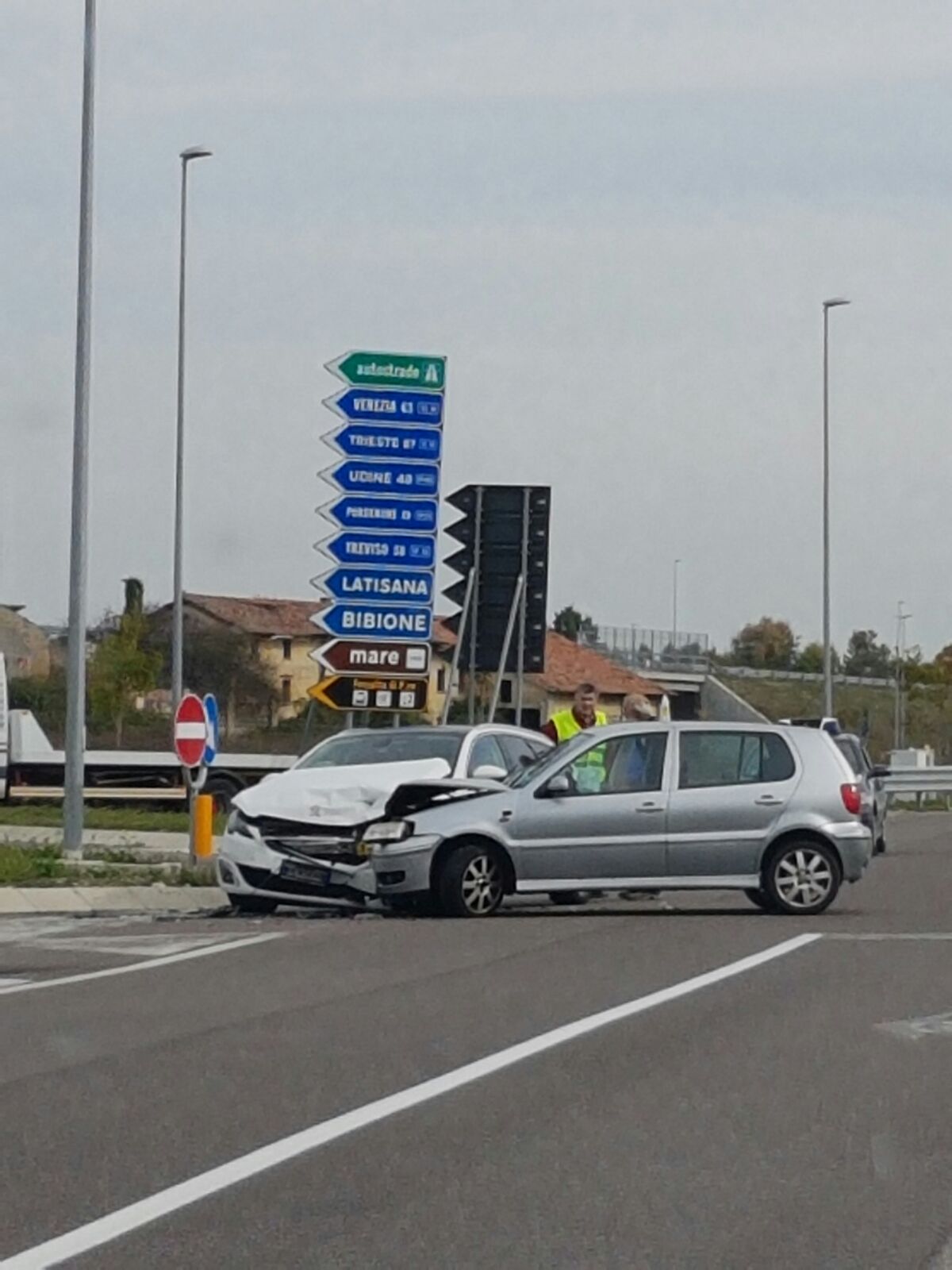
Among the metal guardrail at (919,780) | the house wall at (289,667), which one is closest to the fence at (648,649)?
the house wall at (289,667)

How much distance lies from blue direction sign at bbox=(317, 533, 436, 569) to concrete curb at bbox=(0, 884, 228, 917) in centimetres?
629

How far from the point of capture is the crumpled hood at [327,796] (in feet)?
63.6

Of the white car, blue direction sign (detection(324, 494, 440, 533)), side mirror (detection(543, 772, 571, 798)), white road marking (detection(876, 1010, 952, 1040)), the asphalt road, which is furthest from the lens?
blue direction sign (detection(324, 494, 440, 533))

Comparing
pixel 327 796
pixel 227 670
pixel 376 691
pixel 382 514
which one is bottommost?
pixel 327 796

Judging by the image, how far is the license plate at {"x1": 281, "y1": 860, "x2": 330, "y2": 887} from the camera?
63.2 ft

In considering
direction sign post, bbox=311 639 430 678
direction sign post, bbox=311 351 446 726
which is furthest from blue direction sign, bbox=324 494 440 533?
direction sign post, bbox=311 639 430 678

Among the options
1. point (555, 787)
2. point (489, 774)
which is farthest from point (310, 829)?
point (555, 787)

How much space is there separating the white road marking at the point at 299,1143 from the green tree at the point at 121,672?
59.2 meters

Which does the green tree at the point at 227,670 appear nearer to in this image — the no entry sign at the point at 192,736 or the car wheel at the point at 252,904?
the no entry sign at the point at 192,736

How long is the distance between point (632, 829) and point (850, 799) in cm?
177

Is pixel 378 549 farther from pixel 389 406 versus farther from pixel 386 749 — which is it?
pixel 386 749

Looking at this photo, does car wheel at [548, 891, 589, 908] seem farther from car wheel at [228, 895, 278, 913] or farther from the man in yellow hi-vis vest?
car wheel at [228, 895, 278, 913]

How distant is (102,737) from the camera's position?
56.2 meters

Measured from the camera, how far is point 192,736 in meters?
23.3
